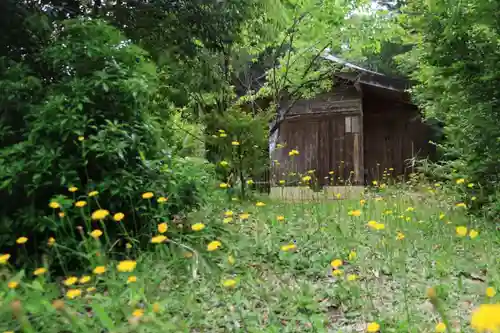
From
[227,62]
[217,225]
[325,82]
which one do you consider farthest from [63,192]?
[325,82]

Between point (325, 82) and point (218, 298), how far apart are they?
9.71 metres

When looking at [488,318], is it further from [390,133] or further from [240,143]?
[390,133]

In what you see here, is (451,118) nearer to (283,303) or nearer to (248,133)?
(248,133)

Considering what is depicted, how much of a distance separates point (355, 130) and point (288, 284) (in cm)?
1067

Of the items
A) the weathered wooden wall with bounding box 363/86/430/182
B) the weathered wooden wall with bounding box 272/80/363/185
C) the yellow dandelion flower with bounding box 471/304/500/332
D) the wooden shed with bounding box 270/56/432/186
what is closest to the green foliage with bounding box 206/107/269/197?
the wooden shed with bounding box 270/56/432/186

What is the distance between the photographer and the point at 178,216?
4281 mm

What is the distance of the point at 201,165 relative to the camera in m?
4.26

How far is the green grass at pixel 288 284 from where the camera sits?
2.18 meters

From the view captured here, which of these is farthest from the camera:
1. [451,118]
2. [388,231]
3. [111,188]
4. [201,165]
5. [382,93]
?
[382,93]

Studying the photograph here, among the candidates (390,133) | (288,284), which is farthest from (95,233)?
(390,133)

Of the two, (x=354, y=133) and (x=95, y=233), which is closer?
(x=95, y=233)

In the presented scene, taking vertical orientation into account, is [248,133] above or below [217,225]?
above

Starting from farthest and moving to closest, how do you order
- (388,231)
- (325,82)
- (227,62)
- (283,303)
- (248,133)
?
1. (325,82)
2. (227,62)
3. (248,133)
4. (388,231)
5. (283,303)

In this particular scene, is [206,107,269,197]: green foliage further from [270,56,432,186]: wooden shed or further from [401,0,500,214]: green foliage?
[270,56,432,186]: wooden shed
